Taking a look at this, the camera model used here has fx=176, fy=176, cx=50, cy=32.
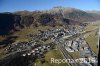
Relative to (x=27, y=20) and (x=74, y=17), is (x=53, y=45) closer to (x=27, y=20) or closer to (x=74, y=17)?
(x=27, y=20)

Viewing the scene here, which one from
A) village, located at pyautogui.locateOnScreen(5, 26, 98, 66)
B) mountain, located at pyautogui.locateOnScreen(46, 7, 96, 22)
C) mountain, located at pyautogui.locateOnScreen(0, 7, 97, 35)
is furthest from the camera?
mountain, located at pyautogui.locateOnScreen(46, 7, 96, 22)

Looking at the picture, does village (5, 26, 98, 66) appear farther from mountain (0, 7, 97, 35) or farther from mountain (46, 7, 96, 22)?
mountain (46, 7, 96, 22)

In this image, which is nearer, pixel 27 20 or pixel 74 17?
pixel 27 20

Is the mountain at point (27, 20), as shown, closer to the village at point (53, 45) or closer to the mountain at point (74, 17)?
the mountain at point (74, 17)

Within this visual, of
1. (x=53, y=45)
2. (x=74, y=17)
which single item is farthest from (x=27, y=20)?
(x=74, y=17)

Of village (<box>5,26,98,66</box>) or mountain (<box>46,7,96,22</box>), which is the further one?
mountain (<box>46,7,96,22</box>)

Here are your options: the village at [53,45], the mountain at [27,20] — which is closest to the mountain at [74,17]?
the mountain at [27,20]

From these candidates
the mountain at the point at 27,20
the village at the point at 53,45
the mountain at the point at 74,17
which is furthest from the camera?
the mountain at the point at 74,17

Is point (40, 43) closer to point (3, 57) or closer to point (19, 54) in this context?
point (19, 54)

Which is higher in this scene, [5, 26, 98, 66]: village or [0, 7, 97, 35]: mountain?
[0, 7, 97, 35]: mountain

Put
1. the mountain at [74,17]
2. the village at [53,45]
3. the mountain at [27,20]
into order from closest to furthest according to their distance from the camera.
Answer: the village at [53,45]
the mountain at [27,20]
the mountain at [74,17]

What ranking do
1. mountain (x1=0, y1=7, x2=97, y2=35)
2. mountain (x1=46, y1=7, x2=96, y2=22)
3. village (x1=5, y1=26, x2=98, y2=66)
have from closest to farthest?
village (x1=5, y1=26, x2=98, y2=66) < mountain (x1=0, y1=7, x2=97, y2=35) < mountain (x1=46, y1=7, x2=96, y2=22)

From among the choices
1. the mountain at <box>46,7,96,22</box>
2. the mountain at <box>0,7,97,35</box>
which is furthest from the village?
the mountain at <box>46,7,96,22</box>
